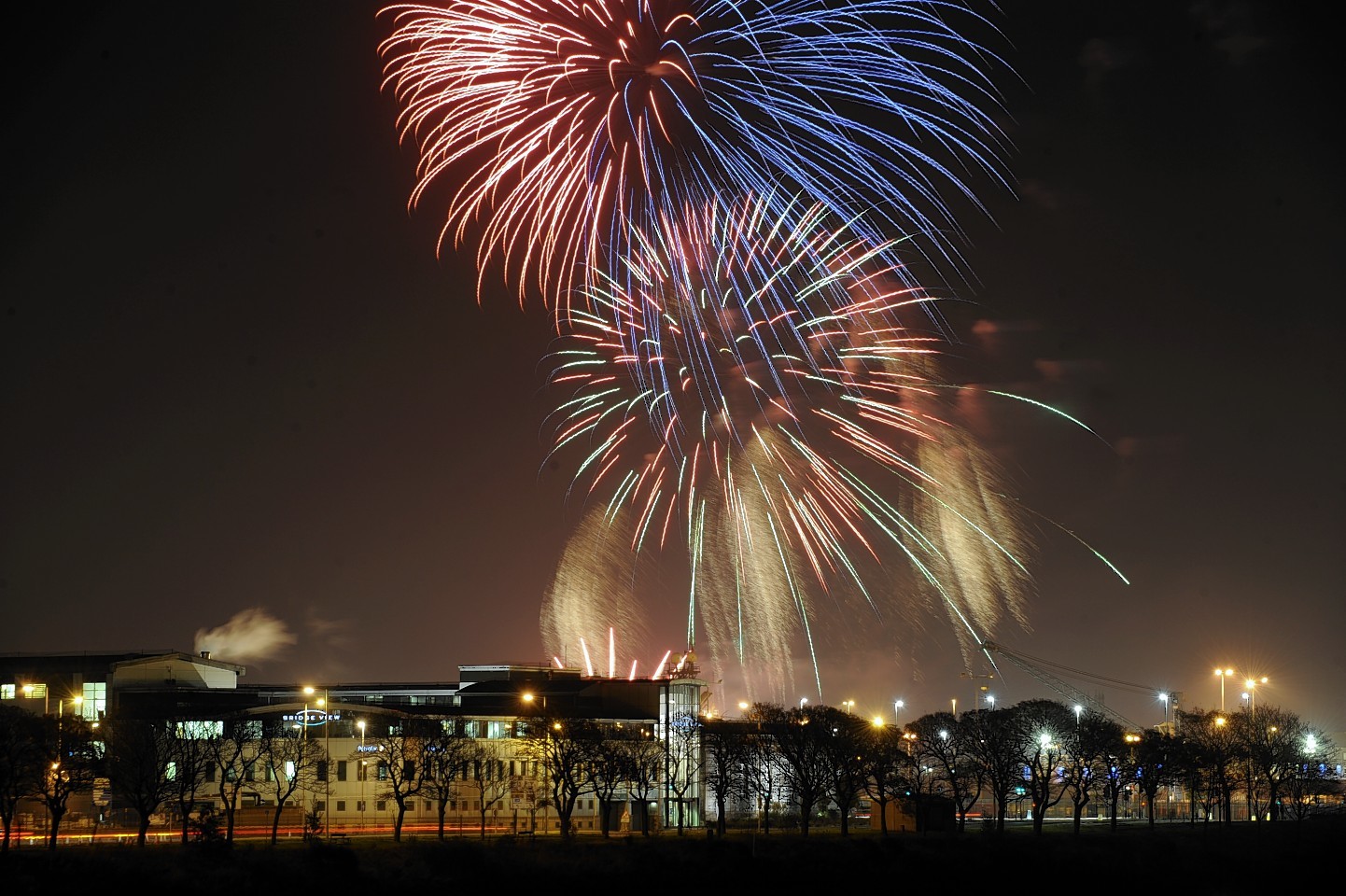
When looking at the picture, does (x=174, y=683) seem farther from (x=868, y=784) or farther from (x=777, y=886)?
(x=777, y=886)

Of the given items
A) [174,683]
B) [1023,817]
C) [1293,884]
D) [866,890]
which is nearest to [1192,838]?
[1293,884]

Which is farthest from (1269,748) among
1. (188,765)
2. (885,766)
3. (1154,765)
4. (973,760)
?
(188,765)

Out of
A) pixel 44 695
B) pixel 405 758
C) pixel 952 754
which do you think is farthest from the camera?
pixel 44 695

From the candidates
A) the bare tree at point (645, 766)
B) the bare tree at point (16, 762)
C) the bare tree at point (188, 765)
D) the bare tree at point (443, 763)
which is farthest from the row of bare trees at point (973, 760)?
the bare tree at point (16, 762)

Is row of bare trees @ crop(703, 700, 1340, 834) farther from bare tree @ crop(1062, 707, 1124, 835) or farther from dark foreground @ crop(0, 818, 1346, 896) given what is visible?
dark foreground @ crop(0, 818, 1346, 896)

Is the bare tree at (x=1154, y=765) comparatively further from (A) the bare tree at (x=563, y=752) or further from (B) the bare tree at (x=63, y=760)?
(B) the bare tree at (x=63, y=760)

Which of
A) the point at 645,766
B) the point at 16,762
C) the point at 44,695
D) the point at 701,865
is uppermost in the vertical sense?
the point at 44,695

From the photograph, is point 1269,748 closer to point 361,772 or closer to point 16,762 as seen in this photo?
point 361,772
